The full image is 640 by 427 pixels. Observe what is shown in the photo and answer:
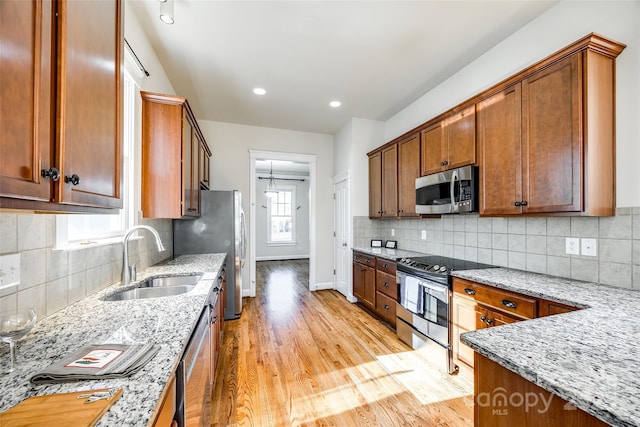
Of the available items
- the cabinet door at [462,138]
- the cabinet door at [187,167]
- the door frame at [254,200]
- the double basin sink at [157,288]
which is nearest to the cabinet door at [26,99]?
the double basin sink at [157,288]

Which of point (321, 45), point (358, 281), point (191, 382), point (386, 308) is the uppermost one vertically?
point (321, 45)

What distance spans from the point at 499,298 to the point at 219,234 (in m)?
3.02

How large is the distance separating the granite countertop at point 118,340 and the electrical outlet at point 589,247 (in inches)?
96.6

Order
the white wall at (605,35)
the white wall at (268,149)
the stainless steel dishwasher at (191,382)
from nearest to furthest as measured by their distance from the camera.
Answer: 1. the stainless steel dishwasher at (191,382)
2. the white wall at (605,35)
3. the white wall at (268,149)

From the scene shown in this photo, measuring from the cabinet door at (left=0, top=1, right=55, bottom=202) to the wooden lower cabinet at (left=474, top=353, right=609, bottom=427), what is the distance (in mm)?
1471

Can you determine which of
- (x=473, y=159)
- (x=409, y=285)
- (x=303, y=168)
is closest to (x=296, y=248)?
(x=303, y=168)

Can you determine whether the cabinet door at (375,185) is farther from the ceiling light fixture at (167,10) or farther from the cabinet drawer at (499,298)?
the ceiling light fixture at (167,10)

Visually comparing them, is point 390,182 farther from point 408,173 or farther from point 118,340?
point 118,340

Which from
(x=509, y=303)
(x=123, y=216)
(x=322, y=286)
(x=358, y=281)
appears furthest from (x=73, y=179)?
(x=322, y=286)

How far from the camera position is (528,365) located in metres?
0.82

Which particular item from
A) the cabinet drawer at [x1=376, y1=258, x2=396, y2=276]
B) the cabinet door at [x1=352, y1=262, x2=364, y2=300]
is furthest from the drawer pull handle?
the cabinet door at [x1=352, y1=262, x2=364, y2=300]

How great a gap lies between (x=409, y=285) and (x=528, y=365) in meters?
1.99

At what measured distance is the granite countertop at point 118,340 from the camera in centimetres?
65

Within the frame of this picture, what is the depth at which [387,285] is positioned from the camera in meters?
3.26
